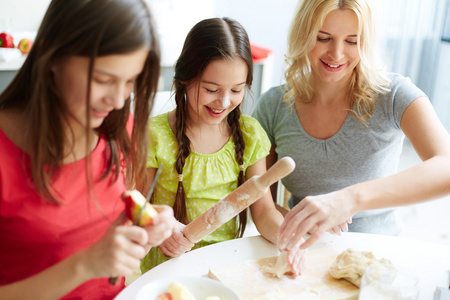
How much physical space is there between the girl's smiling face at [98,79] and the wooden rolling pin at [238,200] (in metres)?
0.37

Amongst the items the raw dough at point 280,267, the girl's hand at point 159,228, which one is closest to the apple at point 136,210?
the girl's hand at point 159,228

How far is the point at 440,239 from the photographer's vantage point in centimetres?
296

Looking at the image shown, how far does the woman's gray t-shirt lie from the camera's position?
5.32 ft

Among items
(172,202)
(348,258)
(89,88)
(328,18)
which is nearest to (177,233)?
(172,202)

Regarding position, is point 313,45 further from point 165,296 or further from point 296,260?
point 165,296

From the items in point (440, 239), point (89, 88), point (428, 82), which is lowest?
point (440, 239)

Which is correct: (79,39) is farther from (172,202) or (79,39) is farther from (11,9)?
(11,9)

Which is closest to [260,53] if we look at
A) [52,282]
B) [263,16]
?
[263,16]

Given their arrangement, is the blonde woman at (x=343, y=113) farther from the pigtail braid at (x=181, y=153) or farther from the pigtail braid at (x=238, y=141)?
the pigtail braid at (x=181, y=153)

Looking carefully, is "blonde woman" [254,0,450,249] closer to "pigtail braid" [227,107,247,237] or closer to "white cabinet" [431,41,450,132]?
"pigtail braid" [227,107,247,237]

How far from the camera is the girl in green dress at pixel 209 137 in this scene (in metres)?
1.41

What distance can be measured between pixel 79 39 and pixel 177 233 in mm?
589

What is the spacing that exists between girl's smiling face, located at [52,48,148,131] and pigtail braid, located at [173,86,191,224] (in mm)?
586

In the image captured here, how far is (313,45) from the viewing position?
1589mm
